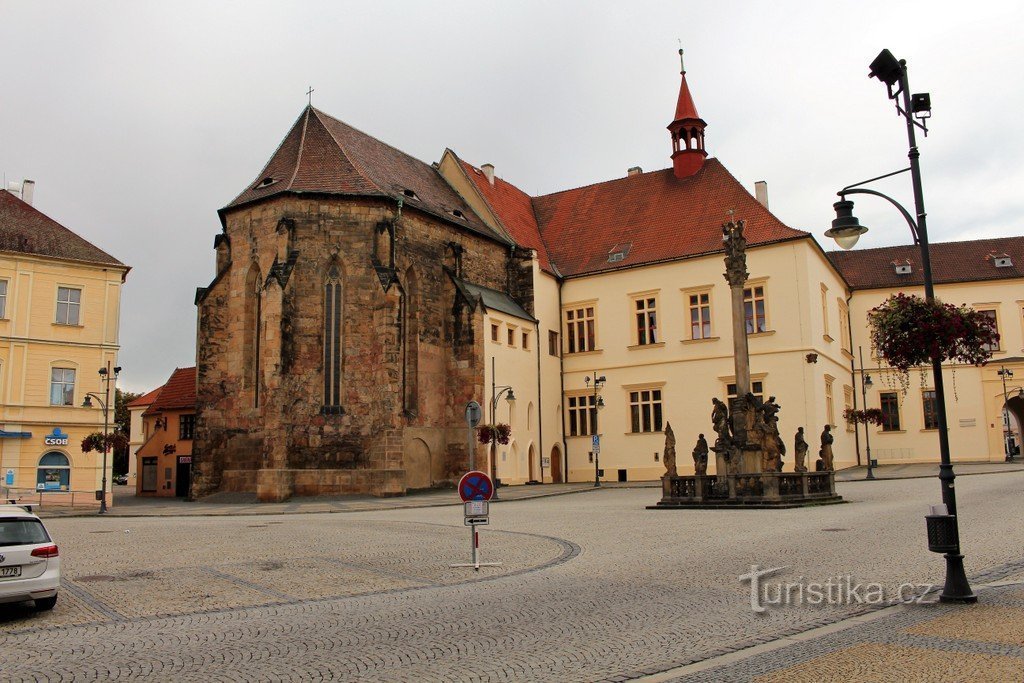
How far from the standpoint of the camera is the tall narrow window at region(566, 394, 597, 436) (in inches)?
1711

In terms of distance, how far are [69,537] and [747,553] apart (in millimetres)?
13793

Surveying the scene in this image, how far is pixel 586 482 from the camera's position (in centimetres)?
4222

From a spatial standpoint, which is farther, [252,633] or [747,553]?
[747,553]

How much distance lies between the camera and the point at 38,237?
121 feet

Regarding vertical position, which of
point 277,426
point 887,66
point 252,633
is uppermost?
point 887,66

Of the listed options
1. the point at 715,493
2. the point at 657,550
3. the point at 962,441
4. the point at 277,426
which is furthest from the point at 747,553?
the point at 962,441

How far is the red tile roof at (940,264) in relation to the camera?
5052cm

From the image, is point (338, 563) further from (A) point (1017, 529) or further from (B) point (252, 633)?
(A) point (1017, 529)

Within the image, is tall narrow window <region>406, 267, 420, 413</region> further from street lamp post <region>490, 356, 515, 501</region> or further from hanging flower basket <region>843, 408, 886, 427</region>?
hanging flower basket <region>843, 408, 886, 427</region>

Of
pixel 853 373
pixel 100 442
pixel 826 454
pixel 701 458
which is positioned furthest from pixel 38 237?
pixel 853 373

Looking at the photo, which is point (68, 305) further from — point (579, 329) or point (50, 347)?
point (579, 329)

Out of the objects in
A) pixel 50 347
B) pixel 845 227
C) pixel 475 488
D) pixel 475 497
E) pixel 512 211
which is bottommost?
pixel 475 497

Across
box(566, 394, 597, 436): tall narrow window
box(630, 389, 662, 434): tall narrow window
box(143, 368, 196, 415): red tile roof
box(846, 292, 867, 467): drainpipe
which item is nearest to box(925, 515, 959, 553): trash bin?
box(630, 389, 662, 434): tall narrow window

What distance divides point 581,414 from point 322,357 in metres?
14.6
